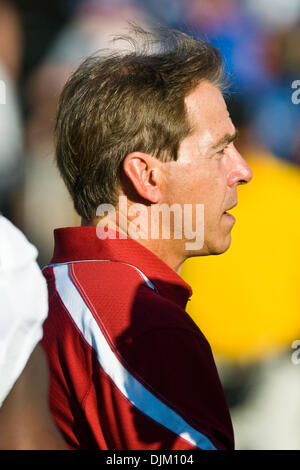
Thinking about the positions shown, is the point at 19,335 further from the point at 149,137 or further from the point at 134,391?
the point at 149,137

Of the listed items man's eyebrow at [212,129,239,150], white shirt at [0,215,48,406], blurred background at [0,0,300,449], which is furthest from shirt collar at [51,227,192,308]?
blurred background at [0,0,300,449]

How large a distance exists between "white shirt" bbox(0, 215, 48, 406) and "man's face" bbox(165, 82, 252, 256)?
0.62 meters

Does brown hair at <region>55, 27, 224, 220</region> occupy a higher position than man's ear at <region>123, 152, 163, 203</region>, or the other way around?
brown hair at <region>55, 27, 224, 220</region>

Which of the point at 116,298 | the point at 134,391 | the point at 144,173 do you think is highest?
the point at 144,173

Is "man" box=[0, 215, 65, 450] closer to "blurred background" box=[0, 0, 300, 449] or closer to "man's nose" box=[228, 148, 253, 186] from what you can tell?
"man's nose" box=[228, 148, 253, 186]

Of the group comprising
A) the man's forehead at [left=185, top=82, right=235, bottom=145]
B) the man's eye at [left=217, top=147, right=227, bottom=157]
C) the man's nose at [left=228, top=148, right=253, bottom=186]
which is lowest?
the man's nose at [left=228, top=148, right=253, bottom=186]

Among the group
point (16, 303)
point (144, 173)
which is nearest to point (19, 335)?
point (16, 303)

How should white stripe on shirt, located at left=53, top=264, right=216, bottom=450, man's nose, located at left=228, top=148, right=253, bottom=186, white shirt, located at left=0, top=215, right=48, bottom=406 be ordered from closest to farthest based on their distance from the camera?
1. white shirt, located at left=0, top=215, right=48, bottom=406
2. white stripe on shirt, located at left=53, top=264, right=216, bottom=450
3. man's nose, located at left=228, top=148, right=253, bottom=186

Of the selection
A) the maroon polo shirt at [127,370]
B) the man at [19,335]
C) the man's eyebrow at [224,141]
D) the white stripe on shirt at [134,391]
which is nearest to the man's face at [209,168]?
the man's eyebrow at [224,141]

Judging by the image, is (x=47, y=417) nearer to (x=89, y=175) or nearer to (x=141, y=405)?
(x=141, y=405)

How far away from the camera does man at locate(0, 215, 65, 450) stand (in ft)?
2.30

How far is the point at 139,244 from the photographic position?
1220 mm

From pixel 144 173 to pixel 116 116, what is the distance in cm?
13

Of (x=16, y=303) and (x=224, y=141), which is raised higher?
(x=224, y=141)
